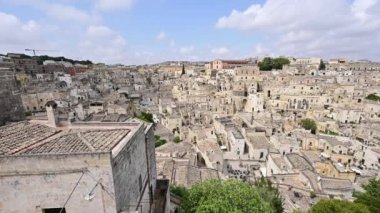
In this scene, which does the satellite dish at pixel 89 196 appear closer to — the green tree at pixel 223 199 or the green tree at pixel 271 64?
the green tree at pixel 223 199

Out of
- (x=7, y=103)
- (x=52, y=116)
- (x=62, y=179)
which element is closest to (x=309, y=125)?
(x=52, y=116)

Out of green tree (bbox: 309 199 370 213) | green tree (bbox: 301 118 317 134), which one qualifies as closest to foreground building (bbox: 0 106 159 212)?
green tree (bbox: 309 199 370 213)

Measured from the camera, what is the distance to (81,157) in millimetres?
7121

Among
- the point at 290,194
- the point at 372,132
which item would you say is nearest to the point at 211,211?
the point at 290,194

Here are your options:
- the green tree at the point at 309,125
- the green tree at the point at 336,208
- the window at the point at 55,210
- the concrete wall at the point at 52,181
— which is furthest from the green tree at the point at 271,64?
the window at the point at 55,210

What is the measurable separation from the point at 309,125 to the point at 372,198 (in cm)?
2631

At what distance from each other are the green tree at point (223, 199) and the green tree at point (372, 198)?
12.3 m

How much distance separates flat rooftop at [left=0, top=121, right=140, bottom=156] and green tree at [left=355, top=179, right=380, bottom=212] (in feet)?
66.4

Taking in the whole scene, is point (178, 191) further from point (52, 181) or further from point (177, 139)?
point (177, 139)

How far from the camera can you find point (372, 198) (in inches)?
822

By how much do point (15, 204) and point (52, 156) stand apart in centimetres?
177

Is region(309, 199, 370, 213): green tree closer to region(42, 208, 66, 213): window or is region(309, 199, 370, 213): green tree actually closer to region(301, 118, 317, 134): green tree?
region(42, 208, 66, 213): window

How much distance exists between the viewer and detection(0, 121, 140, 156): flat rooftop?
7986mm

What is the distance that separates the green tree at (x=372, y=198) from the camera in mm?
19531
